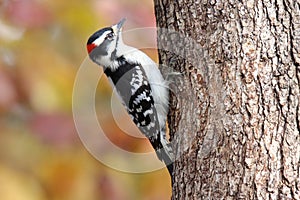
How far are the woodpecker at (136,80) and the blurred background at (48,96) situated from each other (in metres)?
0.12

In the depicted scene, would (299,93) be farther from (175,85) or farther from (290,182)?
(175,85)

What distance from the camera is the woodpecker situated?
159 inches

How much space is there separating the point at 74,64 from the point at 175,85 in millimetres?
760

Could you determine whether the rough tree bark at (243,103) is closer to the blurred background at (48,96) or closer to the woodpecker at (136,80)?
the woodpecker at (136,80)

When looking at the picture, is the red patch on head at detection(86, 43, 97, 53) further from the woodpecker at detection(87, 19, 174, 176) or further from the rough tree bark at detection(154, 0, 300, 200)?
the rough tree bark at detection(154, 0, 300, 200)

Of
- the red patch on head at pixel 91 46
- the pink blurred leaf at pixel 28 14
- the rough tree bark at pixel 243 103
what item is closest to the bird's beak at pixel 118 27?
the red patch on head at pixel 91 46

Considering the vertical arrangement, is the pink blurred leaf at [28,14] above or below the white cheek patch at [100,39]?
above

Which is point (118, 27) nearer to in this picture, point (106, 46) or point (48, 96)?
point (106, 46)

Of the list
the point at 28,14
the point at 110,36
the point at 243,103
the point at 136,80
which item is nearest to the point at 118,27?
the point at 110,36

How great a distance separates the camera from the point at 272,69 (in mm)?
3053

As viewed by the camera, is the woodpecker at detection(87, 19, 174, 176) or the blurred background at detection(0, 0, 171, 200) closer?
the blurred background at detection(0, 0, 171, 200)

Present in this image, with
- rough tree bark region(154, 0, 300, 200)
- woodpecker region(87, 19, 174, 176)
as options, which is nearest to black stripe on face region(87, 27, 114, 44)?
woodpecker region(87, 19, 174, 176)

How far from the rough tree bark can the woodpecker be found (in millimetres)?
645

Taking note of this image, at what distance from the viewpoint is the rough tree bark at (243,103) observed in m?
2.99
